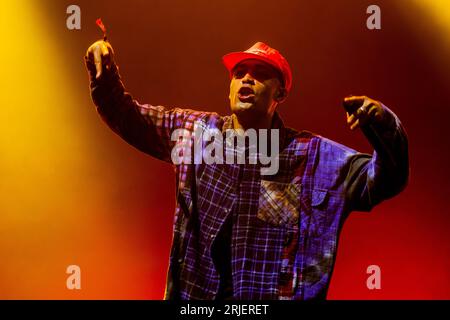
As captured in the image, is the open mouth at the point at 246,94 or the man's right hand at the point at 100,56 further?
the open mouth at the point at 246,94

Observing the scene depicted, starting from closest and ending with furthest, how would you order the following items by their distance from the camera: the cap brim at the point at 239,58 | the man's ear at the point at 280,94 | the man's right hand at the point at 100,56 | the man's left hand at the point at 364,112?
the man's left hand at the point at 364,112
the man's right hand at the point at 100,56
the cap brim at the point at 239,58
the man's ear at the point at 280,94

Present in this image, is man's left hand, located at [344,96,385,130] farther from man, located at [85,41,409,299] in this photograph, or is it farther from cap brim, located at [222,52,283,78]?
cap brim, located at [222,52,283,78]

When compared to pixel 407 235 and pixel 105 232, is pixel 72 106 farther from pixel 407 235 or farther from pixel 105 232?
pixel 407 235

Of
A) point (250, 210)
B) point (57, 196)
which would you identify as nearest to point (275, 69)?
point (250, 210)

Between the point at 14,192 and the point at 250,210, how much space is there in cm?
142

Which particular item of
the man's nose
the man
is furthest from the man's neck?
the man's nose

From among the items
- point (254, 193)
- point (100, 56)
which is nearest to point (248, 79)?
point (254, 193)

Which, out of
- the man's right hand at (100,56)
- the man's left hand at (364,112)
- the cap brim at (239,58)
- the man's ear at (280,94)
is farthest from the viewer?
the man's ear at (280,94)

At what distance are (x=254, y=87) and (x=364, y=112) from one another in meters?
0.61

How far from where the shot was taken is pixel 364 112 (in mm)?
2387

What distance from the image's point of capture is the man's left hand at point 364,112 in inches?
94.1

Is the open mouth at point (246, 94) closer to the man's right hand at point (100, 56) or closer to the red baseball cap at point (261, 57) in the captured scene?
the red baseball cap at point (261, 57)

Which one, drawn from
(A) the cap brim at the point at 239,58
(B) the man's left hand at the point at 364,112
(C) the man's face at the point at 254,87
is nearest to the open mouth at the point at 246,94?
(C) the man's face at the point at 254,87

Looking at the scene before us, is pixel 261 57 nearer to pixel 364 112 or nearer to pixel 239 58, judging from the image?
pixel 239 58
